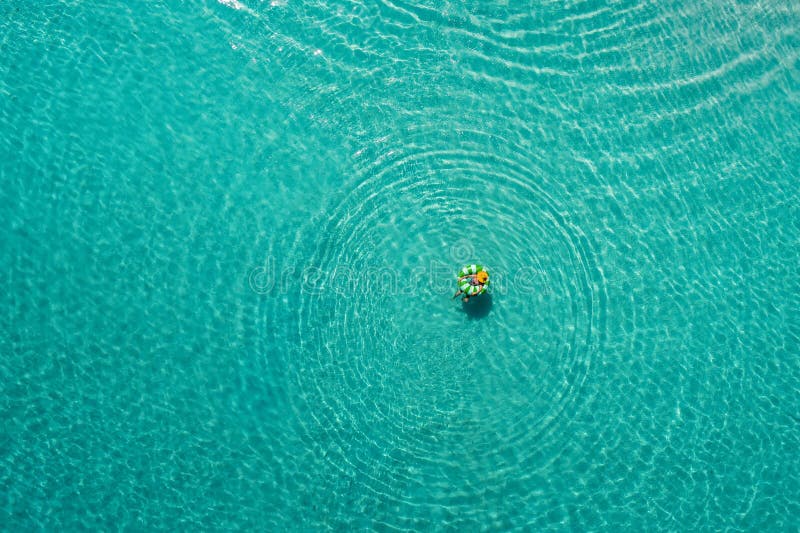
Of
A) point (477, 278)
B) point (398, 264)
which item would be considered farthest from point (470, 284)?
point (398, 264)

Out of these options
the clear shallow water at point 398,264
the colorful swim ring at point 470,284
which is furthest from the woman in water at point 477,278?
the clear shallow water at point 398,264

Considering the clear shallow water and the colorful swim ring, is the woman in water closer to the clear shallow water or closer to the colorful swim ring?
the colorful swim ring

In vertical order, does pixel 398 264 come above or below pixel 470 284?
above

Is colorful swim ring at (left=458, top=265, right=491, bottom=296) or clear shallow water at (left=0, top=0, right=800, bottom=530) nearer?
clear shallow water at (left=0, top=0, right=800, bottom=530)

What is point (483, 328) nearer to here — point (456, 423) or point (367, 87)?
point (456, 423)

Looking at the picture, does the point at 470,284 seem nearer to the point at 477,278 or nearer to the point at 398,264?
the point at 477,278

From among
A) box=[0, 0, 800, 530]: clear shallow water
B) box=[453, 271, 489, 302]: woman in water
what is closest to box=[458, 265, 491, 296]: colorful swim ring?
box=[453, 271, 489, 302]: woman in water

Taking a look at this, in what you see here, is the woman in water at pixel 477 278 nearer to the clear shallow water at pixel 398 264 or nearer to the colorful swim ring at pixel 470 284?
the colorful swim ring at pixel 470 284

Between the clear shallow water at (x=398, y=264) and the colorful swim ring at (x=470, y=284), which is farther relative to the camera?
the colorful swim ring at (x=470, y=284)

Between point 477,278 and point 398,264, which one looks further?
point 398,264

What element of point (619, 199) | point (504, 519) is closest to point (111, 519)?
point (504, 519)
